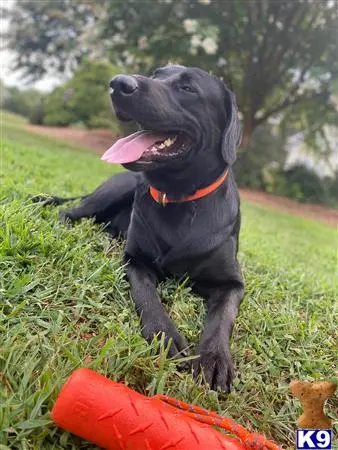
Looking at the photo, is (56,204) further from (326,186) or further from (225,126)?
(326,186)

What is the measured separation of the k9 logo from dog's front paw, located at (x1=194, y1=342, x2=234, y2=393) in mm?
301

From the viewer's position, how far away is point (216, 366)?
1.82 meters

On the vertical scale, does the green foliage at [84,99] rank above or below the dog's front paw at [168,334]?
below

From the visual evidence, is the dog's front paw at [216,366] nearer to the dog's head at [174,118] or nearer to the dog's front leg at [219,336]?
the dog's front leg at [219,336]

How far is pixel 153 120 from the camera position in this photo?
7.38 ft

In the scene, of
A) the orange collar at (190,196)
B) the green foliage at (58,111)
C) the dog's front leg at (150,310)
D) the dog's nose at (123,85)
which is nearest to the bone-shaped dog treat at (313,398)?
the dog's front leg at (150,310)

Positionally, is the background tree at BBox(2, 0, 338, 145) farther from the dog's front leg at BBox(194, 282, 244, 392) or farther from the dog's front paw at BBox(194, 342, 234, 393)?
the dog's front paw at BBox(194, 342, 234, 393)

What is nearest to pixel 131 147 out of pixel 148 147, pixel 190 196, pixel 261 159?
pixel 148 147

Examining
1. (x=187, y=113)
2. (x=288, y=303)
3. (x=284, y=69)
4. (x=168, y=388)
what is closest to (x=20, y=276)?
(x=168, y=388)

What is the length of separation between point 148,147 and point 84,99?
15821 mm

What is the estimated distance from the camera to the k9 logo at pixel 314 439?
5.22 ft

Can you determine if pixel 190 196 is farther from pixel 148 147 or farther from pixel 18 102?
pixel 18 102

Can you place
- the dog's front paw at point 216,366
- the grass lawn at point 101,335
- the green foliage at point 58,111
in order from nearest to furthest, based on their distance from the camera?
the grass lawn at point 101,335 → the dog's front paw at point 216,366 → the green foliage at point 58,111

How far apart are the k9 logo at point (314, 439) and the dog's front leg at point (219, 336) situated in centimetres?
30
